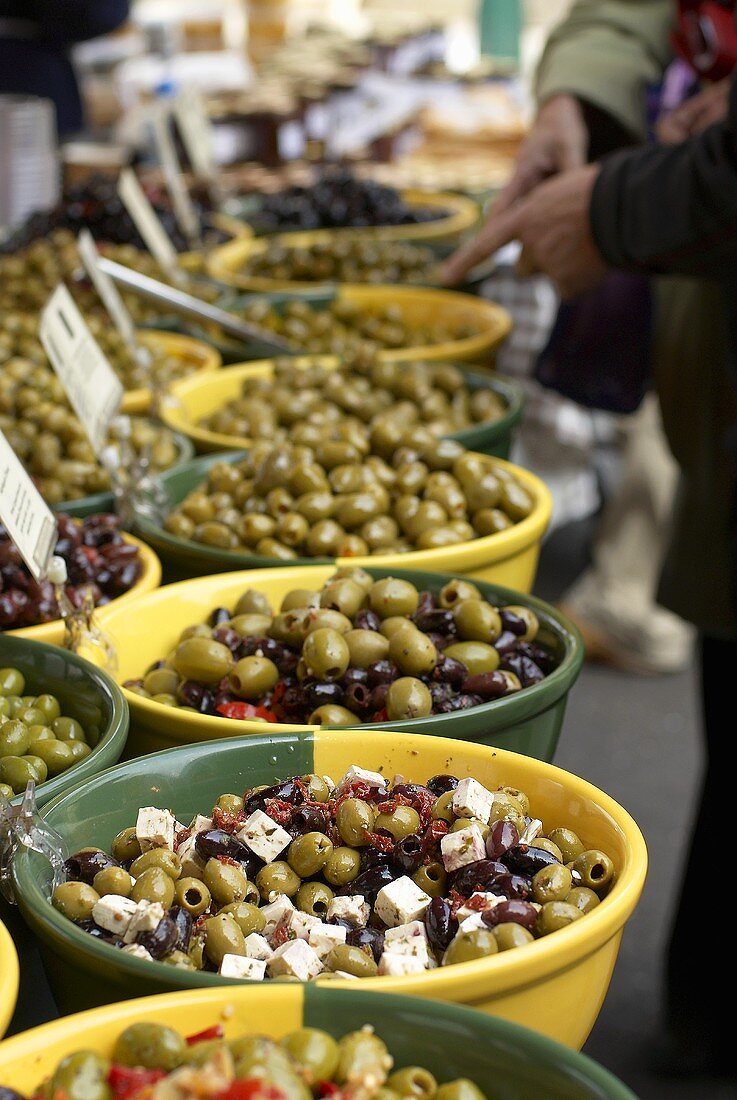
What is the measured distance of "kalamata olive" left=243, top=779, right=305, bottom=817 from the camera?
105 cm

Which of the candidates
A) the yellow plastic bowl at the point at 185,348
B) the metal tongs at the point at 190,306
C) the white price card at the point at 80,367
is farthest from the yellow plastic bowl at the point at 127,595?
the metal tongs at the point at 190,306

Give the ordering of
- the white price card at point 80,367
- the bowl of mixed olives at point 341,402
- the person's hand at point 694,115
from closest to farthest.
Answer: the white price card at point 80,367, the bowl of mixed olives at point 341,402, the person's hand at point 694,115

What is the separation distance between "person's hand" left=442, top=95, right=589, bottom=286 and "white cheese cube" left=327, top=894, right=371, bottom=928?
168cm

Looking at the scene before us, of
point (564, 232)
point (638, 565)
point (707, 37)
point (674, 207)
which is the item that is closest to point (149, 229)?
point (564, 232)

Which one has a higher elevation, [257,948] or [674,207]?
[674,207]

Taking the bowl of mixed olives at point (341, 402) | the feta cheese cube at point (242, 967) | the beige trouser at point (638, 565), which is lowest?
the beige trouser at point (638, 565)

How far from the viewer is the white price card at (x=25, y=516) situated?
1.22 metres

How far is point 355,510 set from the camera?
160 centimetres

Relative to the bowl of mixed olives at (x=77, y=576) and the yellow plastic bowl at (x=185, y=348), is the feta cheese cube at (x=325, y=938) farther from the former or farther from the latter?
the yellow plastic bowl at (x=185, y=348)

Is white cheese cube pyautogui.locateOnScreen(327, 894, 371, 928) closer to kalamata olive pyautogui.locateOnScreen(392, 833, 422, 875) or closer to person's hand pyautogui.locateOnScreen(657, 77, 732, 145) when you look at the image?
kalamata olive pyautogui.locateOnScreen(392, 833, 422, 875)

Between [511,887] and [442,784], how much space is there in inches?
5.6

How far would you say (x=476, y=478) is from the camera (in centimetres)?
168

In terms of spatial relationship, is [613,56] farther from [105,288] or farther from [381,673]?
[381,673]

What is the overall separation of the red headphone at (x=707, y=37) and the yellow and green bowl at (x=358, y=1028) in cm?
186
